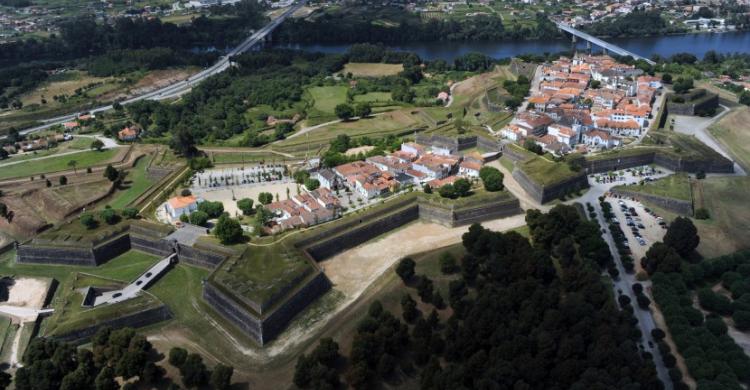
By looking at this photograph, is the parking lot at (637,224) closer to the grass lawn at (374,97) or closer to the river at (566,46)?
the grass lawn at (374,97)

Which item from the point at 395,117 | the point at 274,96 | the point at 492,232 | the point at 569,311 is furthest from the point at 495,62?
the point at 569,311

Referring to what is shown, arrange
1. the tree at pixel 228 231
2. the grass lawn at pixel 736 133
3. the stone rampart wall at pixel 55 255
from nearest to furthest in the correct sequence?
the tree at pixel 228 231
the stone rampart wall at pixel 55 255
the grass lawn at pixel 736 133

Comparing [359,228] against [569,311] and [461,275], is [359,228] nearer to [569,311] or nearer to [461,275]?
[461,275]

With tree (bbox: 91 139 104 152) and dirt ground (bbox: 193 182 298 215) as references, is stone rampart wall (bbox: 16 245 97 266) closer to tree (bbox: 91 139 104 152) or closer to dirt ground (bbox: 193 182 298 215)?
dirt ground (bbox: 193 182 298 215)

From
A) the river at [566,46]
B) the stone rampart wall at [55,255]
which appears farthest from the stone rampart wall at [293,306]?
the river at [566,46]

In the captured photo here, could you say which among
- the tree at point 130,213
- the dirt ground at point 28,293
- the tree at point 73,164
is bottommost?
the dirt ground at point 28,293

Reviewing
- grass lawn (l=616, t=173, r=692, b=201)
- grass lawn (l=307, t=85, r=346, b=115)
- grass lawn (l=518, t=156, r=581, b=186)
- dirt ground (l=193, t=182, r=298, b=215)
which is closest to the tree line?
grass lawn (l=518, t=156, r=581, b=186)
